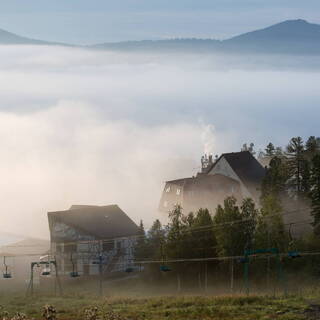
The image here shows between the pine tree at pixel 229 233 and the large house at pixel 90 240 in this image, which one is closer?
the pine tree at pixel 229 233

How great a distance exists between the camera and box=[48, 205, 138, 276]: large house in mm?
75875

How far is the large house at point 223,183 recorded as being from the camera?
314 feet

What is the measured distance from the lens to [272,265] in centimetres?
5512

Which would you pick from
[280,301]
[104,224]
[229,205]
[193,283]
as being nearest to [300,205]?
[229,205]

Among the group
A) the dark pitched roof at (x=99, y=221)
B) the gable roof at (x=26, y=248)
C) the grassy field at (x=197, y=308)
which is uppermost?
the dark pitched roof at (x=99, y=221)

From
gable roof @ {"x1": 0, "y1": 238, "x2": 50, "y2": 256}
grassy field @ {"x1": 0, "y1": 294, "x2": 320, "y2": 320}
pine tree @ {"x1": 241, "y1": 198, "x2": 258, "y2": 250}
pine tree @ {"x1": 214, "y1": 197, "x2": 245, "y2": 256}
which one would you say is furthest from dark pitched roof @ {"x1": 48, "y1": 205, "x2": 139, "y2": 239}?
grassy field @ {"x1": 0, "y1": 294, "x2": 320, "y2": 320}

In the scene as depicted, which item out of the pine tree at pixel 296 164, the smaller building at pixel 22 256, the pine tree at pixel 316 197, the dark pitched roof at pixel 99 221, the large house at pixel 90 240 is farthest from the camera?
the smaller building at pixel 22 256

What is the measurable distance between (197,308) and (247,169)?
62.8 metres

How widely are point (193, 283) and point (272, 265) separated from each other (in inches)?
251

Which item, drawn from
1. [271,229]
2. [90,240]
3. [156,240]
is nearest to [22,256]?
[90,240]

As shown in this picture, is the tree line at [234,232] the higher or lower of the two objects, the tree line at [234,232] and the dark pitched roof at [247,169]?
the lower

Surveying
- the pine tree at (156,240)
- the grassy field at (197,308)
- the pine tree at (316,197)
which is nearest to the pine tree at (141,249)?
the pine tree at (156,240)

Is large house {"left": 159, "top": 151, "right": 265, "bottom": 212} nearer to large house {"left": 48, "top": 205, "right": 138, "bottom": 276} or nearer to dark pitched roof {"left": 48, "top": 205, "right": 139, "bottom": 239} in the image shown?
dark pitched roof {"left": 48, "top": 205, "right": 139, "bottom": 239}

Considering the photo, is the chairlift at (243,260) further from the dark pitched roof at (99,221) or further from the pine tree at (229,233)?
the dark pitched roof at (99,221)
